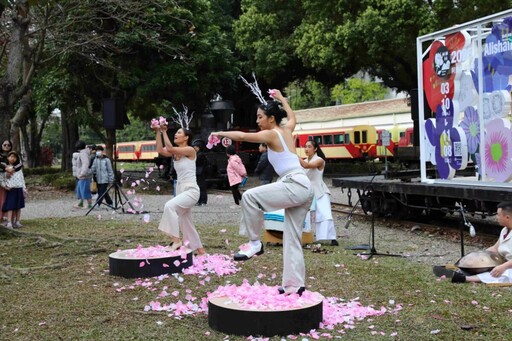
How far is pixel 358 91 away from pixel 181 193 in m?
44.1

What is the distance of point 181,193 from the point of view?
866 cm

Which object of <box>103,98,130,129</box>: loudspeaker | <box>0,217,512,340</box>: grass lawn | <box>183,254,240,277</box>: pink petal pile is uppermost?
<box>103,98,130,129</box>: loudspeaker

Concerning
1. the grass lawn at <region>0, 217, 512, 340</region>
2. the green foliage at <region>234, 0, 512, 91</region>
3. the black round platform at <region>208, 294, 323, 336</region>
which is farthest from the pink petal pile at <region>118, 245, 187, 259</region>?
the green foliage at <region>234, 0, 512, 91</region>

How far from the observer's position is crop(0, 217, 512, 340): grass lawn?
5590mm

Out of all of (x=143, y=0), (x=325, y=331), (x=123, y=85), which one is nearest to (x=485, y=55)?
(x=325, y=331)

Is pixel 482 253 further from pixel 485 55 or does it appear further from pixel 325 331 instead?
pixel 485 55

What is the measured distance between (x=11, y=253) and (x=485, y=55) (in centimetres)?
864

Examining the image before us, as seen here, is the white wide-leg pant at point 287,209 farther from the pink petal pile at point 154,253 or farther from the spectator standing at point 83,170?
the spectator standing at point 83,170

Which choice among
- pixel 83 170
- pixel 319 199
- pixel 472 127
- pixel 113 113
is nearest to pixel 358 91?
pixel 83 170

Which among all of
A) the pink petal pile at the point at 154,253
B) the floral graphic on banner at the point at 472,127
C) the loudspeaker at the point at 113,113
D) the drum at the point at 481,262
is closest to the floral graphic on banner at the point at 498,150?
the floral graphic on banner at the point at 472,127

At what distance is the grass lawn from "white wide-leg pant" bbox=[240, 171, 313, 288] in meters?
0.67

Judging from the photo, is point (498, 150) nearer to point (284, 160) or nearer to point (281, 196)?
point (284, 160)

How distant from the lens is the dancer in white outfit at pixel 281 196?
18.6 feet

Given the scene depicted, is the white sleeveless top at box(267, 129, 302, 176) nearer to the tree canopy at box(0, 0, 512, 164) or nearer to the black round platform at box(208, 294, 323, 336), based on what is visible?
the black round platform at box(208, 294, 323, 336)
